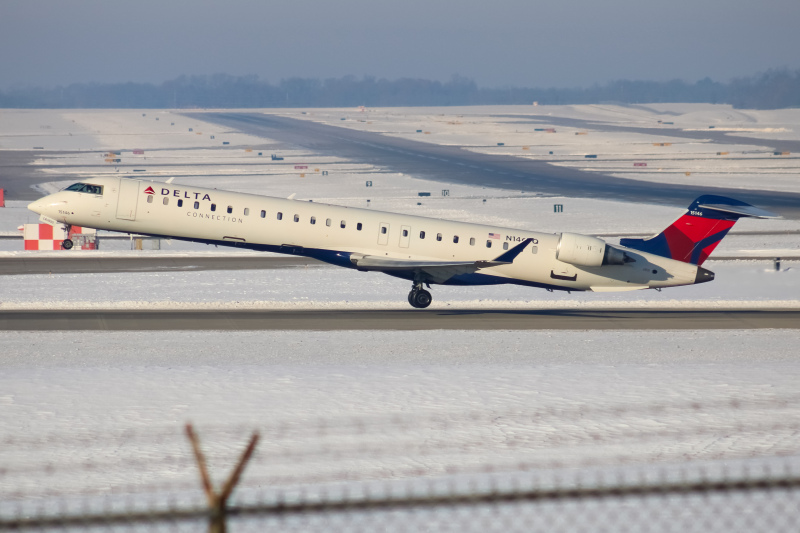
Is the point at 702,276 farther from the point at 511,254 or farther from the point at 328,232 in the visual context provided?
the point at 328,232

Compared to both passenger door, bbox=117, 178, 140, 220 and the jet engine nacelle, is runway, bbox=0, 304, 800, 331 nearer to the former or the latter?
the jet engine nacelle

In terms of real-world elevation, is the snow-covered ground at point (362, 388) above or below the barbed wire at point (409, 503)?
below

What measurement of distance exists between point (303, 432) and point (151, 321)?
43.5ft

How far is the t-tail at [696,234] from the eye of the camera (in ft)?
101

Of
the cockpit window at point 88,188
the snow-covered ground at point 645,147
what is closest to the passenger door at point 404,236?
the cockpit window at point 88,188

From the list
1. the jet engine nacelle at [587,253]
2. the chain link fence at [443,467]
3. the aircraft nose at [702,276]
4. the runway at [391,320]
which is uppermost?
the jet engine nacelle at [587,253]

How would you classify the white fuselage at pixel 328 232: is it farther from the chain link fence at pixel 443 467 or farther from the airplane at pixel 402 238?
the chain link fence at pixel 443 467

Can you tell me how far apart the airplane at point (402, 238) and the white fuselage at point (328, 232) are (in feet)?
0.11

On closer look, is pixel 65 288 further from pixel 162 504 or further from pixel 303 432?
pixel 162 504

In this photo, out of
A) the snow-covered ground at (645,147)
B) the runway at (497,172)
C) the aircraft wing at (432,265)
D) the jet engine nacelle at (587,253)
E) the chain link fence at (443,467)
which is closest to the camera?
the chain link fence at (443,467)

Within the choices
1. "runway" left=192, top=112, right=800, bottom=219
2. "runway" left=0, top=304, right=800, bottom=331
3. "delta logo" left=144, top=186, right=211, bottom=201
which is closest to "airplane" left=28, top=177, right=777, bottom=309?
"delta logo" left=144, top=186, right=211, bottom=201

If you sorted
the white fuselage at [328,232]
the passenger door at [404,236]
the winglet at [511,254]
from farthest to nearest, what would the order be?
1. the passenger door at [404,236]
2. the winglet at [511,254]
3. the white fuselage at [328,232]

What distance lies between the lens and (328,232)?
30.6 metres

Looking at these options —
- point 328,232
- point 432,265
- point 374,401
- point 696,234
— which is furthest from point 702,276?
point 374,401
